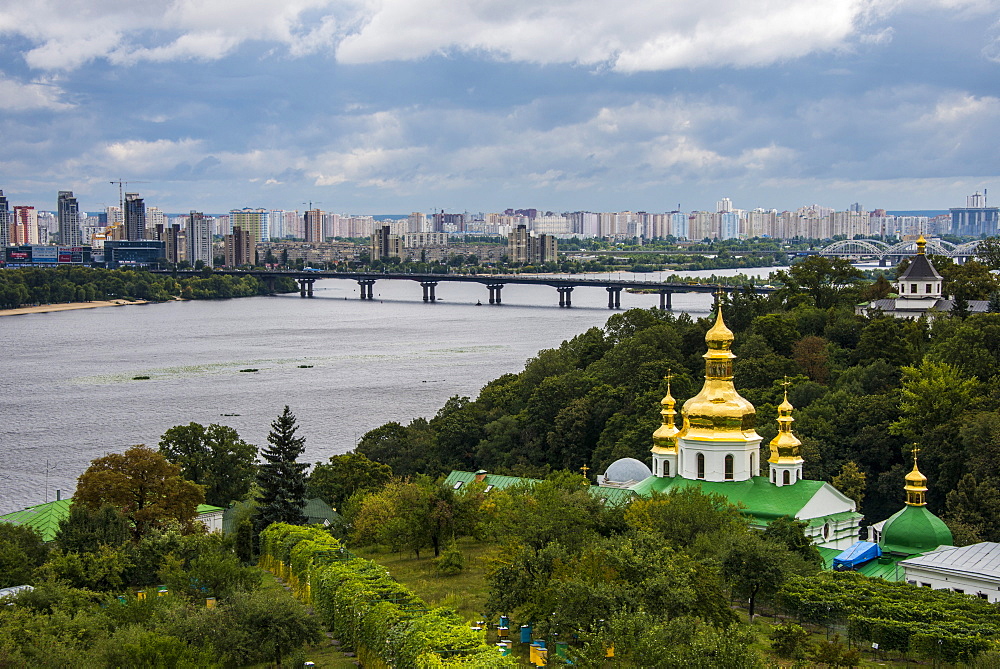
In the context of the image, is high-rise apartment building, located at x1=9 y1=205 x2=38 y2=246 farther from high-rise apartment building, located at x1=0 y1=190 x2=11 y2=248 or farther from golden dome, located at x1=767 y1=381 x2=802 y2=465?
golden dome, located at x1=767 y1=381 x2=802 y2=465

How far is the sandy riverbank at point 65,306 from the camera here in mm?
61469

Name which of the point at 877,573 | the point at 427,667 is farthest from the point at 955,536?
the point at 427,667

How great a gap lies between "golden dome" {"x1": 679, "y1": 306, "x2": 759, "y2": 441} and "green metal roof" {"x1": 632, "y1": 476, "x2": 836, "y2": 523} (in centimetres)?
58

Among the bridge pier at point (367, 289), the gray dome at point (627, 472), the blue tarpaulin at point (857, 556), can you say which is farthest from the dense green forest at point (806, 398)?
the bridge pier at point (367, 289)

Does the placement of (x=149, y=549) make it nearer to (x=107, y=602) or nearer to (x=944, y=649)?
(x=107, y=602)

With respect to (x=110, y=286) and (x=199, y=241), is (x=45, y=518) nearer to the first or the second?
(x=110, y=286)

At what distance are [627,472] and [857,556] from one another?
156 inches

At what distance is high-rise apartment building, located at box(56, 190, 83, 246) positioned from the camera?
127 m

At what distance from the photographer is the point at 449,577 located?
13.3 m

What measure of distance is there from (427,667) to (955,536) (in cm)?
852

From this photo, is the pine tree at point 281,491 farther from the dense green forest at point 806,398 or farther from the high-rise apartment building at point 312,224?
the high-rise apartment building at point 312,224

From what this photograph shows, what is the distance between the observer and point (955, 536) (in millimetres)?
14648

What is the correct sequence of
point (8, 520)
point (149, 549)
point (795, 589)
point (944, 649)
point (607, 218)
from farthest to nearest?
1. point (607, 218)
2. point (8, 520)
3. point (149, 549)
4. point (795, 589)
5. point (944, 649)

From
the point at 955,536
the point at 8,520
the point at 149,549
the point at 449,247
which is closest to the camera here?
the point at 149,549
